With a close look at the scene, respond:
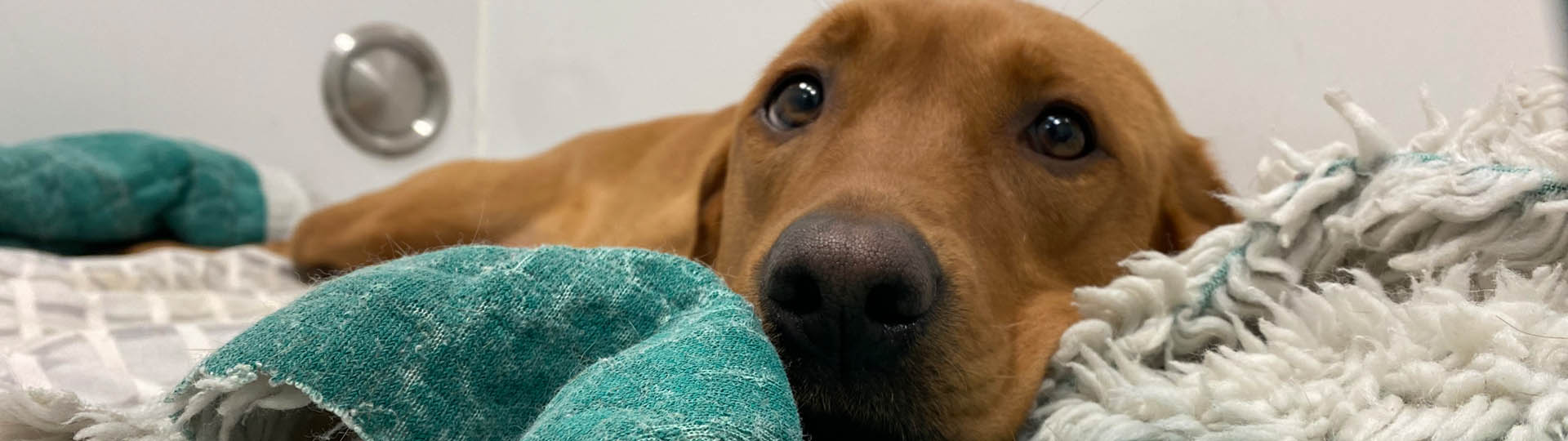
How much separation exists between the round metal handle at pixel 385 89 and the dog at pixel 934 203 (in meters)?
1.66

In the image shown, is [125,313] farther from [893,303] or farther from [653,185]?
[893,303]

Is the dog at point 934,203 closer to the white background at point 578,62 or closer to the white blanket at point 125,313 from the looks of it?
the white background at point 578,62

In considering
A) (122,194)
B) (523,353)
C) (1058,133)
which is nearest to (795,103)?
(1058,133)

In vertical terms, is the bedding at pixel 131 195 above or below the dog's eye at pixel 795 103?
below

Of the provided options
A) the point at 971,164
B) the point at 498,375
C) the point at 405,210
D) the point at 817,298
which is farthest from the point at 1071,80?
the point at 405,210

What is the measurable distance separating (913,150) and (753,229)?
0.26 metres

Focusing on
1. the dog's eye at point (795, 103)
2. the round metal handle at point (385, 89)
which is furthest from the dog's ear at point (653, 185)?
the round metal handle at point (385, 89)

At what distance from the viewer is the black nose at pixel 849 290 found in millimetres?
760

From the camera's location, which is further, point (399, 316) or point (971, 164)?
point (971, 164)

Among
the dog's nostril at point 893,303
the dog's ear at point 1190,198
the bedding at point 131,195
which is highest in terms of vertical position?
the dog's nostril at point 893,303

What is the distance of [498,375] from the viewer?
2.21ft

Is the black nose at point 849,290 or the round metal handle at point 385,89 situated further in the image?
the round metal handle at point 385,89

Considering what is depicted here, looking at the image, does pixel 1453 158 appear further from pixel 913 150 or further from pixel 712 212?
pixel 712 212

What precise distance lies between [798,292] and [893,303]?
0.25 ft
